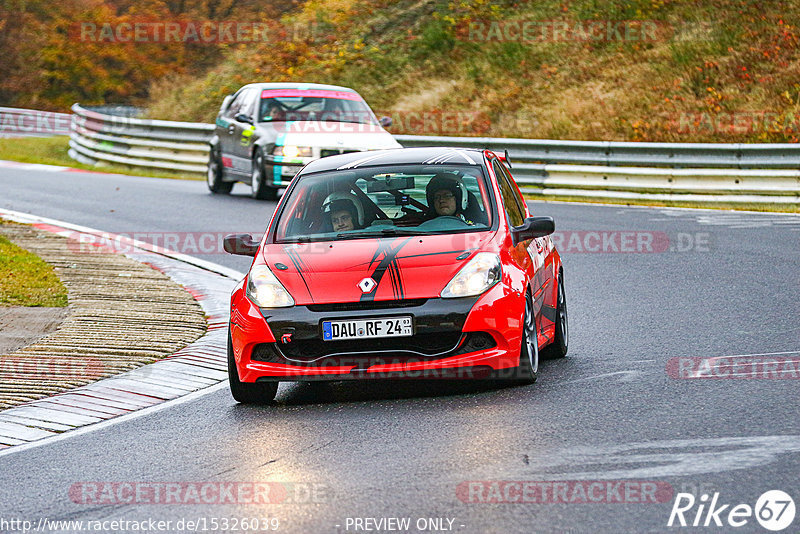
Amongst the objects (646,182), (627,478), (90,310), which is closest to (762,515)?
(627,478)

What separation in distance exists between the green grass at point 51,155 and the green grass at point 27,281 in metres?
12.8

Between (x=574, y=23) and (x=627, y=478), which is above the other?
(x=574, y=23)

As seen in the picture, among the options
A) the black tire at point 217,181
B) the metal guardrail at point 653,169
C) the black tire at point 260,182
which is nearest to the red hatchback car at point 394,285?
the black tire at point 260,182

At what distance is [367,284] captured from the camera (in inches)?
301

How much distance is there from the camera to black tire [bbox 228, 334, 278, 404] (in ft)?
26.1

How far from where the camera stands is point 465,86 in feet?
104

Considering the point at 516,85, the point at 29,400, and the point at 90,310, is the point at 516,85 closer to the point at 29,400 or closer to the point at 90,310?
the point at 90,310

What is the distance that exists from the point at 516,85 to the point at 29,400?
2404cm
